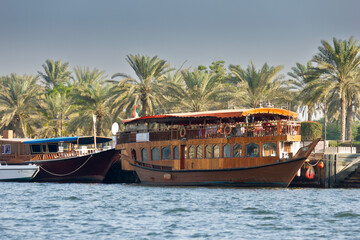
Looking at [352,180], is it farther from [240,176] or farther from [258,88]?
[258,88]

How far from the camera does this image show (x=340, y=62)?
160 ft

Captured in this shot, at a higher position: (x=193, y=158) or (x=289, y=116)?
(x=289, y=116)

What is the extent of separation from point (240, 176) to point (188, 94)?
602 inches

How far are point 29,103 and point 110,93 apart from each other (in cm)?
1402

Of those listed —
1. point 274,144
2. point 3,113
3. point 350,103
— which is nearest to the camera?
point 274,144

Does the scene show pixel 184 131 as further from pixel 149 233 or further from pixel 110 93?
pixel 149 233

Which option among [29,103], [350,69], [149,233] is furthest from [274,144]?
[29,103]

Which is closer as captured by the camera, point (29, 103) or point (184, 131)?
point (184, 131)

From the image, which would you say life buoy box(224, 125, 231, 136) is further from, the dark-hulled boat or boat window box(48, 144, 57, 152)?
boat window box(48, 144, 57, 152)

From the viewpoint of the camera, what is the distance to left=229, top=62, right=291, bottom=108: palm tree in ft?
171

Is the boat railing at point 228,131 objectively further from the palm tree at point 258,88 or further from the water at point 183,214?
the palm tree at point 258,88

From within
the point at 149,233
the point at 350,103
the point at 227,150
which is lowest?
the point at 149,233

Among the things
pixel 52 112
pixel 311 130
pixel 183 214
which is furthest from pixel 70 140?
pixel 183 214

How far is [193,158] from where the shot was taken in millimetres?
40281
